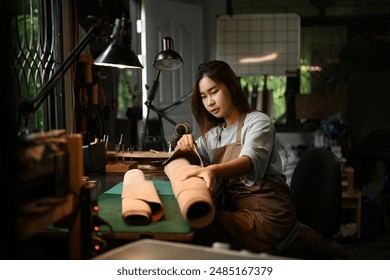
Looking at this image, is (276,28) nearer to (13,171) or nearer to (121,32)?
(121,32)

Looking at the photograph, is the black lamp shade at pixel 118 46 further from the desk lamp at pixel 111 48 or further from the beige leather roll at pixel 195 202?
the beige leather roll at pixel 195 202

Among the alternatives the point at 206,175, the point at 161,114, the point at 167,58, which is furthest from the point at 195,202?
the point at 161,114

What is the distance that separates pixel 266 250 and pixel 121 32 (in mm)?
558

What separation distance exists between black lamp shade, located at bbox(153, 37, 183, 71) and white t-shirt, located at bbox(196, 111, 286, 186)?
0.22 m

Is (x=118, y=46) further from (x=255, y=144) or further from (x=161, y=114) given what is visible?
(x=161, y=114)

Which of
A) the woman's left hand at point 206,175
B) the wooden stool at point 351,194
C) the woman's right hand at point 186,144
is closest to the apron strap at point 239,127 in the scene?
the woman's right hand at point 186,144

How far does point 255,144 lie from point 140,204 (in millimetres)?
315

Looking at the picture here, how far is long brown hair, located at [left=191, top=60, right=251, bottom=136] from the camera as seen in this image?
3.36ft

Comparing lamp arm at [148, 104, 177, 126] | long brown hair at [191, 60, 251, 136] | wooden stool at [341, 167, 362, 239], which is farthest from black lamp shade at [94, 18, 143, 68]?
wooden stool at [341, 167, 362, 239]

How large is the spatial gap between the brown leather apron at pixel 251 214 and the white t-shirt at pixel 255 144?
0.02 m

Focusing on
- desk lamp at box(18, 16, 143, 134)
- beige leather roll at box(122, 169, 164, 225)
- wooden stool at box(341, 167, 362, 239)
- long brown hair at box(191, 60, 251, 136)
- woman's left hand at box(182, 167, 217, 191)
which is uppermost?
desk lamp at box(18, 16, 143, 134)

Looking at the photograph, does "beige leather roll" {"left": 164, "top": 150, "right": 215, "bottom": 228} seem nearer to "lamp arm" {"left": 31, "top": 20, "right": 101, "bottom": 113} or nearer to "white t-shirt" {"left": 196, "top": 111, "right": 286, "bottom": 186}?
"white t-shirt" {"left": 196, "top": 111, "right": 286, "bottom": 186}

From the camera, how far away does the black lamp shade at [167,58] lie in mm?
1147

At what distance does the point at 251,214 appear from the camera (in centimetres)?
102
